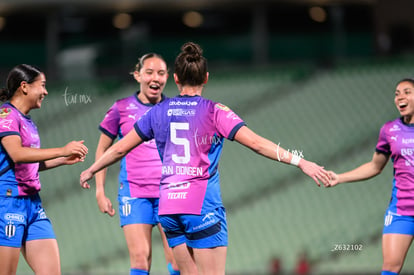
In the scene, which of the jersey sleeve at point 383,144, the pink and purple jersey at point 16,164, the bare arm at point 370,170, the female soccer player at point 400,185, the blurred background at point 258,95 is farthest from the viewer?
the blurred background at point 258,95

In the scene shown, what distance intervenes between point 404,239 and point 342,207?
6.86m

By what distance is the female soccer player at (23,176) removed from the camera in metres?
5.54

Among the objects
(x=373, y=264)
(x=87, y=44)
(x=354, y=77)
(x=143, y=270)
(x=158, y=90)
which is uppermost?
(x=87, y=44)

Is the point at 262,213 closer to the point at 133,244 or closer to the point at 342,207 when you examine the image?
the point at 342,207

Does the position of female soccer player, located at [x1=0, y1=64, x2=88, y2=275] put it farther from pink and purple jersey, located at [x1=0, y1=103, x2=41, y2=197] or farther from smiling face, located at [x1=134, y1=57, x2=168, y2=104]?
smiling face, located at [x1=134, y1=57, x2=168, y2=104]

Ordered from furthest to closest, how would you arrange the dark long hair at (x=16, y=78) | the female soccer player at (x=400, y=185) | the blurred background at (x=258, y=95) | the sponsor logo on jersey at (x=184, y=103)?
the blurred background at (x=258, y=95), the female soccer player at (x=400, y=185), the dark long hair at (x=16, y=78), the sponsor logo on jersey at (x=184, y=103)

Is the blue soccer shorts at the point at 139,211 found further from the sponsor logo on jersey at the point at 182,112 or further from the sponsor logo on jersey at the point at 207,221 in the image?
the sponsor logo on jersey at the point at 182,112

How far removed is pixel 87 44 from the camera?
16828 millimetres

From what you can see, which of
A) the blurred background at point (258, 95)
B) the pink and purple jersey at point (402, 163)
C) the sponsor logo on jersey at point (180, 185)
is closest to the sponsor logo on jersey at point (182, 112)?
the sponsor logo on jersey at point (180, 185)

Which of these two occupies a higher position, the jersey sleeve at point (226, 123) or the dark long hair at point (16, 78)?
the dark long hair at point (16, 78)

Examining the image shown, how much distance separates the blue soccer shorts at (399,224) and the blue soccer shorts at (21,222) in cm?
298

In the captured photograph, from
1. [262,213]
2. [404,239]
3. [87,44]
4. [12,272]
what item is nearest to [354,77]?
[262,213]

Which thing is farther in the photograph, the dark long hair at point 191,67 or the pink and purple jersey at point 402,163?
the pink and purple jersey at point 402,163

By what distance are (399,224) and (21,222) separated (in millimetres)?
3285
